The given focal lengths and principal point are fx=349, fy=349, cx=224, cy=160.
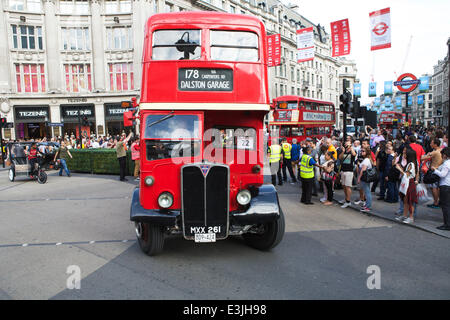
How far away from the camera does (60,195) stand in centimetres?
1199

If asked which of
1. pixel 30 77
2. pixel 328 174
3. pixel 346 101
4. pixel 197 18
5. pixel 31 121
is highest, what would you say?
pixel 30 77

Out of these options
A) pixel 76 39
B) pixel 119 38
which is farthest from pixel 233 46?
pixel 76 39

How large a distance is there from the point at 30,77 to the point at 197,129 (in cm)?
3359

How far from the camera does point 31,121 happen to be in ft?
110

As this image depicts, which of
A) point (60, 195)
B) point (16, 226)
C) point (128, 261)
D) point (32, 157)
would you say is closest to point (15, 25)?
point (32, 157)

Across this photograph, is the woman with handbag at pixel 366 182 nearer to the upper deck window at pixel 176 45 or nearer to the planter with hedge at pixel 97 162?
the upper deck window at pixel 176 45

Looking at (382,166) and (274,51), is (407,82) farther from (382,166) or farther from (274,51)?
(274,51)

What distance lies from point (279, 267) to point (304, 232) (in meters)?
2.11

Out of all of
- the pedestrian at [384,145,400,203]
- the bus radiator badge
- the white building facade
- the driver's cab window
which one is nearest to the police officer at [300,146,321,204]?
the pedestrian at [384,145,400,203]

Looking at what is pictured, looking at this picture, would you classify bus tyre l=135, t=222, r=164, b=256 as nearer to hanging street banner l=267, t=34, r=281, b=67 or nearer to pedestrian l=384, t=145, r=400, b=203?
pedestrian l=384, t=145, r=400, b=203

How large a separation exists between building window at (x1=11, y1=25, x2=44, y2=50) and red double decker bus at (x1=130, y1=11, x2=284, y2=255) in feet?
107

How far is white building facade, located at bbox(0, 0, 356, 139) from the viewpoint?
3238 centimetres

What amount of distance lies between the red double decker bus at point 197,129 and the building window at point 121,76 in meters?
29.7
